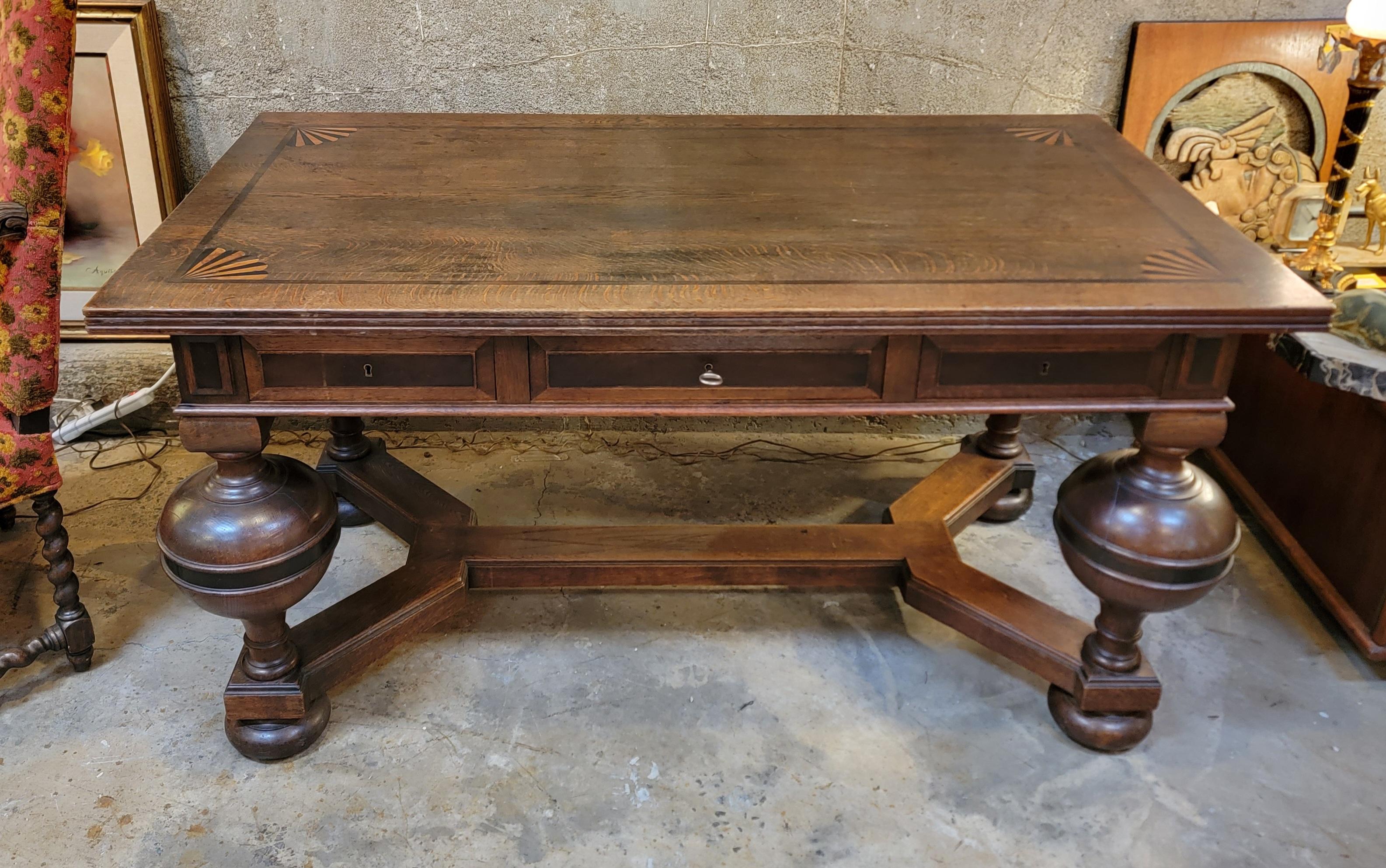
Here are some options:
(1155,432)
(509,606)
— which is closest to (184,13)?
(509,606)

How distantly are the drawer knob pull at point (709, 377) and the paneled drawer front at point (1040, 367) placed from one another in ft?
1.11

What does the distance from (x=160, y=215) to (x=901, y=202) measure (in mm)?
2082

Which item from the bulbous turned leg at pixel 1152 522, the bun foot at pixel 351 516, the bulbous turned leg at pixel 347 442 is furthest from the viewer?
the bun foot at pixel 351 516

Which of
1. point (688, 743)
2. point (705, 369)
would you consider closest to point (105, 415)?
point (688, 743)

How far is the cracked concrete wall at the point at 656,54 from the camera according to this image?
2.97 meters

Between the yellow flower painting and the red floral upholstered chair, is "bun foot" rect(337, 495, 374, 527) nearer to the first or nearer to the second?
the red floral upholstered chair

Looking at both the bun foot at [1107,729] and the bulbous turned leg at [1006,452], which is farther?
the bulbous turned leg at [1006,452]

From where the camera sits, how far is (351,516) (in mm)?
2971

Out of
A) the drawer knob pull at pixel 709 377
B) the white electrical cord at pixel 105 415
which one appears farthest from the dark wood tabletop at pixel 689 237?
the white electrical cord at pixel 105 415

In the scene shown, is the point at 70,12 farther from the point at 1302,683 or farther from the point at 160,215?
the point at 1302,683

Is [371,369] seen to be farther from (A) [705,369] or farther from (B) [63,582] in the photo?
→ (B) [63,582]

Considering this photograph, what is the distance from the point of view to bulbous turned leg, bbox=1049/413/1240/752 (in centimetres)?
198

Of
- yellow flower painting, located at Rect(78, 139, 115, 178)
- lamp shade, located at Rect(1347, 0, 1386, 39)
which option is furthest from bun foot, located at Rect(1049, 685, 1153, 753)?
yellow flower painting, located at Rect(78, 139, 115, 178)

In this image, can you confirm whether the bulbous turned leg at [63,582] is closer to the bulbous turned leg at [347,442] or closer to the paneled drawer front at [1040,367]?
the bulbous turned leg at [347,442]
